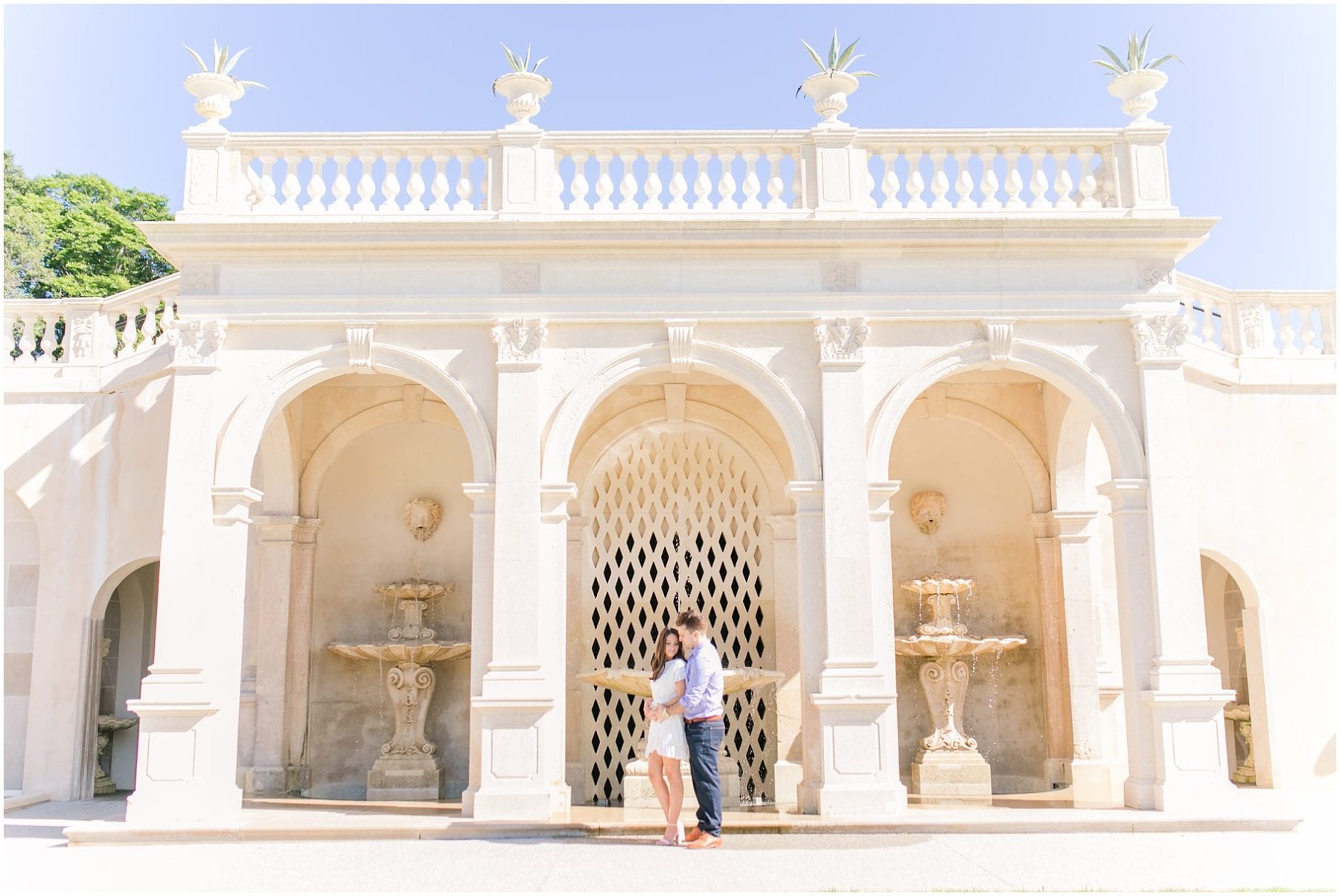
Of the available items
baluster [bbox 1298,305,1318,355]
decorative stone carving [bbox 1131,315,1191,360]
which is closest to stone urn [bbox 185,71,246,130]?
decorative stone carving [bbox 1131,315,1191,360]

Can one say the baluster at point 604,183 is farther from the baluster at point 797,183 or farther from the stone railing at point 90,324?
the stone railing at point 90,324

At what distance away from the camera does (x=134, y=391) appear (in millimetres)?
14016

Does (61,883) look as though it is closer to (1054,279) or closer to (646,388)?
(646,388)

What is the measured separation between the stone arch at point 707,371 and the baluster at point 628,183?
1472 millimetres

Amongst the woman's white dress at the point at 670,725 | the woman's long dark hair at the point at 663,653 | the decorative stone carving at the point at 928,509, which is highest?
the decorative stone carving at the point at 928,509

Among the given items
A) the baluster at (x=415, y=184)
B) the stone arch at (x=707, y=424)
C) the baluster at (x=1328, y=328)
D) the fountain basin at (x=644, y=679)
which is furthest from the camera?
the baluster at (x=1328, y=328)

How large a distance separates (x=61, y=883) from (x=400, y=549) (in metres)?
6.37

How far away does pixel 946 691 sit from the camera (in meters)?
13.3

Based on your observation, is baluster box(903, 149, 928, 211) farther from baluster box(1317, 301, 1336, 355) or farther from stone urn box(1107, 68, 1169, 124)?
baluster box(1317, 301, 1336, 355)

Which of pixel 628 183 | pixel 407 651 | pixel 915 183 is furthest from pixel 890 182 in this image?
pixel 407 651

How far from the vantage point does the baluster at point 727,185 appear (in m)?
11.7

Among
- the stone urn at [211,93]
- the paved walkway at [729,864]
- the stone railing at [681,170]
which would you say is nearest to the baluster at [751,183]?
the stone railing at [681,170]

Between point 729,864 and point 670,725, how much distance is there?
3.87 feet

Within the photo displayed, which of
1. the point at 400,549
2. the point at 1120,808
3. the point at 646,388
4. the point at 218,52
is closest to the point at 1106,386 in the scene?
the point at 1120,808
